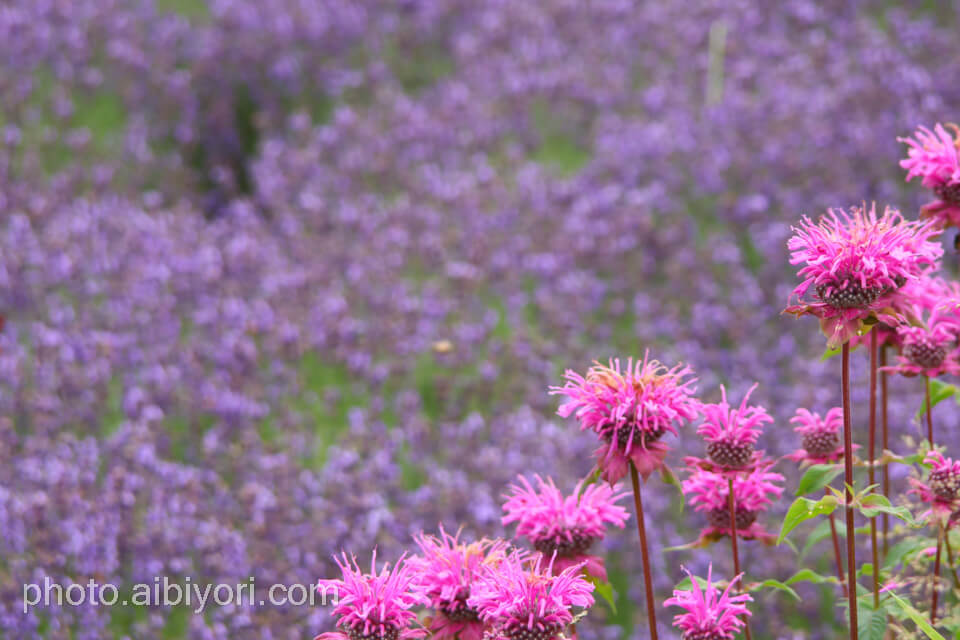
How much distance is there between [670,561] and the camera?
4.37 m

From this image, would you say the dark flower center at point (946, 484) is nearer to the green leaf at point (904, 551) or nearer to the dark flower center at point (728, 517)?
the green leaf at point (904, 551)

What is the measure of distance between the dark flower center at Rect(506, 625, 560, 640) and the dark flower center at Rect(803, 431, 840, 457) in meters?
0.89

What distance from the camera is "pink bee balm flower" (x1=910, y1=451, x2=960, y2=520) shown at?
81.5 inches

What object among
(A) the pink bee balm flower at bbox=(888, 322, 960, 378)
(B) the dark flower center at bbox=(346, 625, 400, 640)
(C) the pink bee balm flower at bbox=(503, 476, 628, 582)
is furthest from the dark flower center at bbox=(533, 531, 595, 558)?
(A) the pink bee balm flower at bbox=(888, 322, 960, 378)

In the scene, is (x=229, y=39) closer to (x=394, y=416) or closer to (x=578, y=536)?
(x=394, y=416)

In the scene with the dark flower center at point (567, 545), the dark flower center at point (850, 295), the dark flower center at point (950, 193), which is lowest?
the dark flower center at point (567, 545)

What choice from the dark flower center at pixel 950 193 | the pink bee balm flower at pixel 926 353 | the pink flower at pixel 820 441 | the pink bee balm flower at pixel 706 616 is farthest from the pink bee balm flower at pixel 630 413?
the dark flower center at pixel 950 193

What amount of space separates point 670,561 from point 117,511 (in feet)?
7.49

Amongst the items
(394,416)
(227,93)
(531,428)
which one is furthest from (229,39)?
(531,428)

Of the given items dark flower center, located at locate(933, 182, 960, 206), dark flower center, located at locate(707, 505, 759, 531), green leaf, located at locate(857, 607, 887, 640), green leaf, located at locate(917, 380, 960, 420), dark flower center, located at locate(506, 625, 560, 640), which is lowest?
dark flower center, located at locate(506, 625, 560, 640)

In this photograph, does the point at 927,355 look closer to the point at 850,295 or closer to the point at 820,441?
the point at 820,441

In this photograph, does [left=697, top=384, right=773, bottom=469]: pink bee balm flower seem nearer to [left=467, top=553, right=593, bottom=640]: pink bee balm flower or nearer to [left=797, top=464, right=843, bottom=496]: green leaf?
[left=797, top=464, right=843, bottom=496]: green leaf

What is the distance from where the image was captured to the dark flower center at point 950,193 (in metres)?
2.33

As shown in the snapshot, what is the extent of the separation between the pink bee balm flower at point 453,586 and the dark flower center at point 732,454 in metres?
0.49
